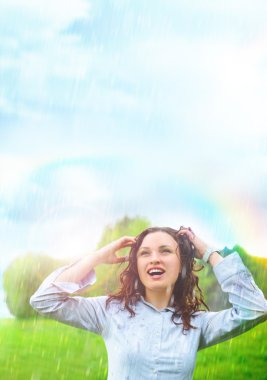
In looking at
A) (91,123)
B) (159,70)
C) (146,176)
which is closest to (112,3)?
(159,70)

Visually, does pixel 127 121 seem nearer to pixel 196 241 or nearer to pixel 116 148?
pixel 116 148

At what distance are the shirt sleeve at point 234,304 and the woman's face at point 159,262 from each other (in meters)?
0.18

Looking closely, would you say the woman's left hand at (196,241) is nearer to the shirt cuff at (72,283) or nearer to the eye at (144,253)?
the eye at (144,253)

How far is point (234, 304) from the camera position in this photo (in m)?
→ 2.79

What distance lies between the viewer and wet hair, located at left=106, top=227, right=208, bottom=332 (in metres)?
2.87

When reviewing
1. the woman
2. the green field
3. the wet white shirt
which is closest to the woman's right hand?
the woman

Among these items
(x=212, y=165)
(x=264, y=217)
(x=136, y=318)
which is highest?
(x=212, y=165)

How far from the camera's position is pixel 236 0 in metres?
3.82

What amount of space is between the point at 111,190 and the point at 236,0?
1.38m

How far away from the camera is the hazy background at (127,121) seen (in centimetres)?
320

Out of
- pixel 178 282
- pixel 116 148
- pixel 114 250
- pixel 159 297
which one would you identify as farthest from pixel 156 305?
pixel 116 148

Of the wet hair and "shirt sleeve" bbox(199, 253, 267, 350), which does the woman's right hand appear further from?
"shirt sleeve" bbox(199, 253, 267, 350)

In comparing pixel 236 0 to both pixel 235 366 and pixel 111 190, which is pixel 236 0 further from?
pixel 235 366

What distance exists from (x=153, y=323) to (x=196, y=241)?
0.38 meters
